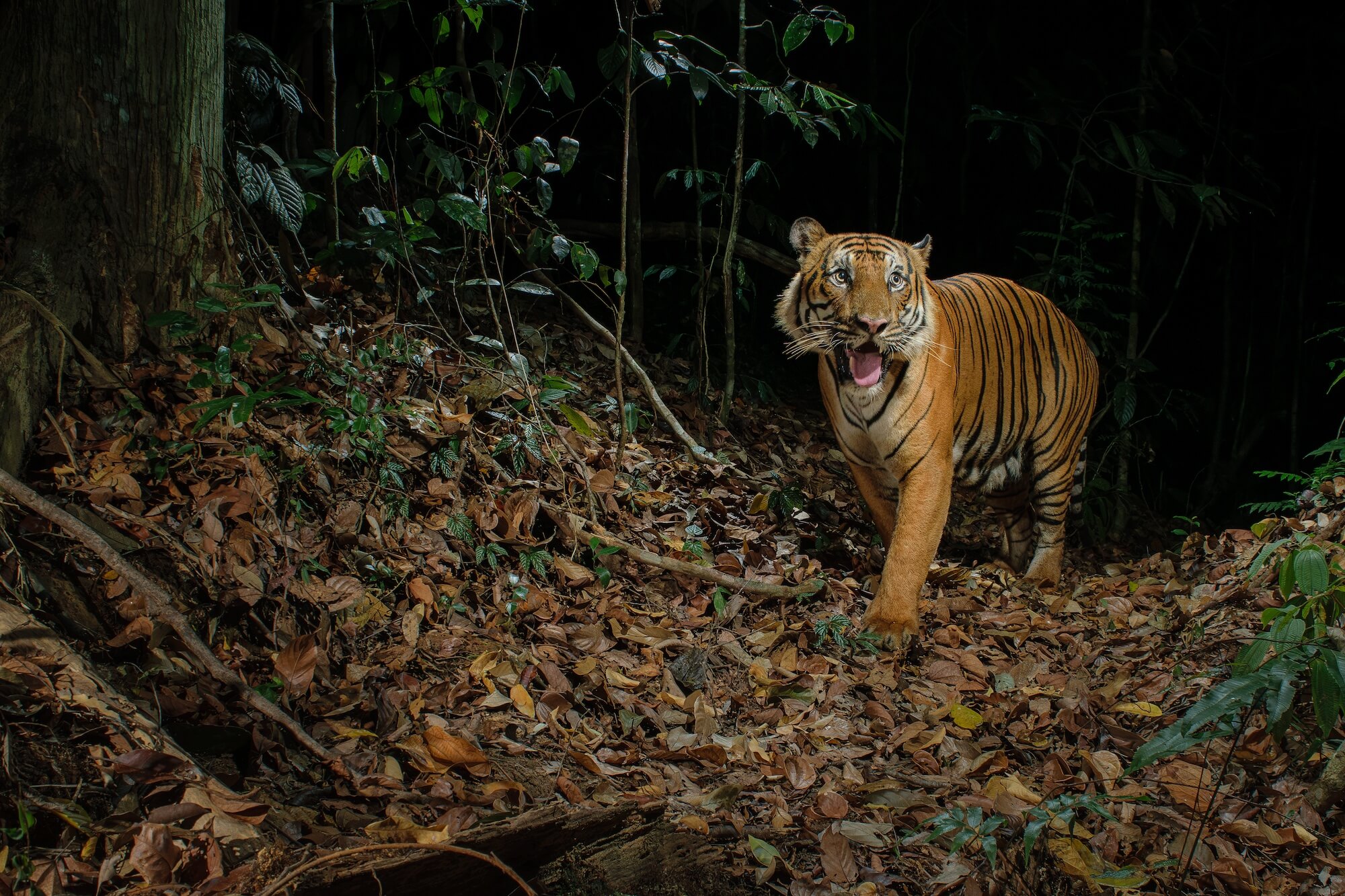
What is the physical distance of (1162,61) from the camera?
649 cm

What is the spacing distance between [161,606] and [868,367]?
106 inches

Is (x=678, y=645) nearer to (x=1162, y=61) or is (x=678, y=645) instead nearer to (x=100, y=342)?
(x=100, y=342)

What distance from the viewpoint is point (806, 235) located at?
13.5 ft

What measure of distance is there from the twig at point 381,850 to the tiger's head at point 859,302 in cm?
253

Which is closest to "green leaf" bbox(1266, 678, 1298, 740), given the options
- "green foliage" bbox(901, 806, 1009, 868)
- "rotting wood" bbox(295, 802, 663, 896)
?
"green foliage" bbox(901, 806, 1009, 868)

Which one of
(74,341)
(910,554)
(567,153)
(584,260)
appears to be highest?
(567,153)

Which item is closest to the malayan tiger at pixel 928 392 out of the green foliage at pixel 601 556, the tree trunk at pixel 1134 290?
the green foliage at pixel 601 556

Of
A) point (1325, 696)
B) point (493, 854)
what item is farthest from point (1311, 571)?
point (493, 854)

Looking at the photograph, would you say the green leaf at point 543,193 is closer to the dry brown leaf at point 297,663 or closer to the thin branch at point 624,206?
the thin branch at point 624,206

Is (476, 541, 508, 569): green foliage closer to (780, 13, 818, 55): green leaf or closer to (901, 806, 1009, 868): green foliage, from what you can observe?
(901, 806, 1009, 868): green foliage

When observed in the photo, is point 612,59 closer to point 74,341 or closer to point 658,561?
point 658,561

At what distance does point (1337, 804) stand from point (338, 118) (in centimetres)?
557

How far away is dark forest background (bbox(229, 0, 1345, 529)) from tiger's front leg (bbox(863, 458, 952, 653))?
6.43 ft

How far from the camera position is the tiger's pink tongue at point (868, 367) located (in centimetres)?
375
